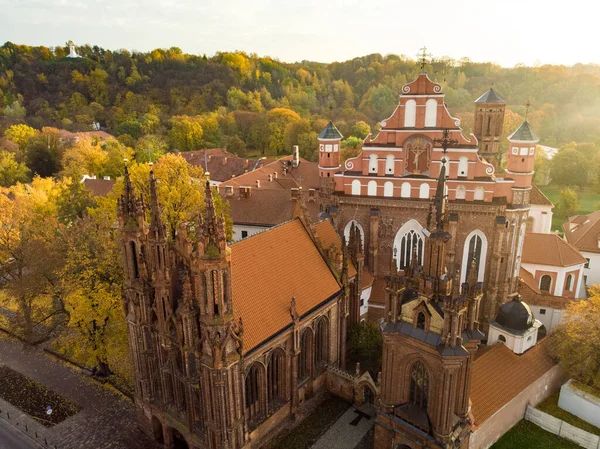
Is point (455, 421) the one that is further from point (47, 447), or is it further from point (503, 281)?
point (47, 447)

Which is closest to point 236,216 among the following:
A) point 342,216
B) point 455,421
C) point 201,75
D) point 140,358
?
point 342,216

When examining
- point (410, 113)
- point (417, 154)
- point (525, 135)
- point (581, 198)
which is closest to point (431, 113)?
point (410, 113)

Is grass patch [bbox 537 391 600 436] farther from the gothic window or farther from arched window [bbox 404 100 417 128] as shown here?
the gothic window

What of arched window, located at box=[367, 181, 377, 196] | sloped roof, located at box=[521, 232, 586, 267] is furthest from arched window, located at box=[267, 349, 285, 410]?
sloped roof, located at box=[521, 232, 586, 267]

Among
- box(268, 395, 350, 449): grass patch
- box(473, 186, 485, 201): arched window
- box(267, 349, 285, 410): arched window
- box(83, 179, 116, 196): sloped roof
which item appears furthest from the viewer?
box(83, 179, 116, 196): sloped roof

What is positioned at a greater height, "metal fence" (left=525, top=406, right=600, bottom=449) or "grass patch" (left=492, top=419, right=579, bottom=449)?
"metal fence" (left=525, top=406, right=600, bottom=449)

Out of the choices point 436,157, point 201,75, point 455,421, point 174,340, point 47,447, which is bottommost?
point 47,447
